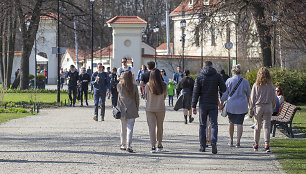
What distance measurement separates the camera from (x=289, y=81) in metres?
29.0

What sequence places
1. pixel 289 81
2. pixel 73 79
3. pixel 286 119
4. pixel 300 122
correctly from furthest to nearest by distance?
pixel 289 81, pixel 73 79, pixel 300 122, pixel 286 119

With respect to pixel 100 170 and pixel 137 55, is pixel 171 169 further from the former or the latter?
pixel 137 55

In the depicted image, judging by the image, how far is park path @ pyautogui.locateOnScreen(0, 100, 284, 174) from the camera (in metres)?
9.93

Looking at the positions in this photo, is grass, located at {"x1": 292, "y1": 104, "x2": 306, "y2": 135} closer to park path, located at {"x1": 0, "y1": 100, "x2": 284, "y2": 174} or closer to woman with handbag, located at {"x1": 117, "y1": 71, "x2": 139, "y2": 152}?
park path, located at {"x1": 0, "y1": 100, "x2": 284, "y2": 174}

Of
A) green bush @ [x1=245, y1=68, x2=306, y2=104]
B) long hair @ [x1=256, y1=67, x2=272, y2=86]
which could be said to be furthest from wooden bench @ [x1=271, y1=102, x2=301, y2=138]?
green bush @ [x1=245, y1=68, x2=306, y2=104]

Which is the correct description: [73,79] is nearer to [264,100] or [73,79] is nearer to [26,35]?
[26,35]

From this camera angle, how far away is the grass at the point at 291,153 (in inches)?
402

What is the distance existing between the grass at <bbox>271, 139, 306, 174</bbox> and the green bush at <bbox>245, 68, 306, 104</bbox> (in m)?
14.2

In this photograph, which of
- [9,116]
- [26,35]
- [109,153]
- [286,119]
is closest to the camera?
[109,153]

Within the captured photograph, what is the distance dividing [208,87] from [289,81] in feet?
57.9

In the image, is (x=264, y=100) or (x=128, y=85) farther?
(x=264, y=100)

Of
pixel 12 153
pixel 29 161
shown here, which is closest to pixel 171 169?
pixel 29 161

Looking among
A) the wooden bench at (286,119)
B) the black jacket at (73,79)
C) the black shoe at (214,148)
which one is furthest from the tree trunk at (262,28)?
the black shoe at (214,148)

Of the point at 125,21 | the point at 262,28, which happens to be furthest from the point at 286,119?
the point at 125,21
